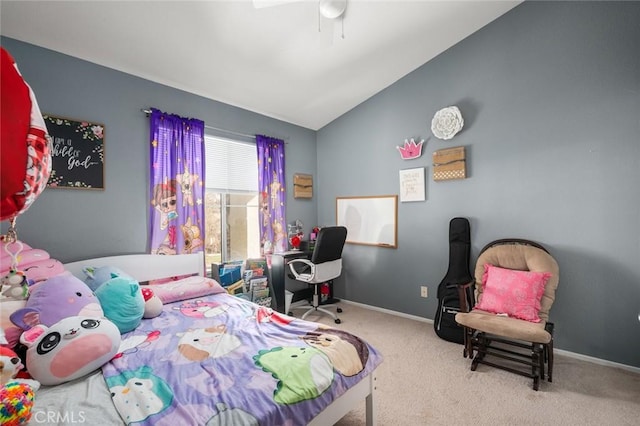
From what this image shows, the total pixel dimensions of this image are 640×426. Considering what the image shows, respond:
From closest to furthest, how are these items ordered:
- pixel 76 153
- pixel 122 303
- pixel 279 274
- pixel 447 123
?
pixel 122 303
pixel 76 153
pixel 447 123
pixel 279 274

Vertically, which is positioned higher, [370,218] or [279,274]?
[370,218]

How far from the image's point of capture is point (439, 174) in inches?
125

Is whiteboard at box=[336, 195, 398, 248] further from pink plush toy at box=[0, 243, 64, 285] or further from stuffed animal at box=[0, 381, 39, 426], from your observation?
stuffed animal at box=[0, 381, 39, 426]

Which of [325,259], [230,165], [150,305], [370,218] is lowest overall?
[150,305]

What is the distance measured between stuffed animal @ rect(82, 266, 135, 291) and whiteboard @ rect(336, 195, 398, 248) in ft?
8.70

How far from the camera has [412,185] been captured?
342 cm

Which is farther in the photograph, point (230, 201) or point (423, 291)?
point (230, 201)

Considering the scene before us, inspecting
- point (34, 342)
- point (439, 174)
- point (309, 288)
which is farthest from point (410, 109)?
point (34, 342)

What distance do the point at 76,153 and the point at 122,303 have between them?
1382 millimetres

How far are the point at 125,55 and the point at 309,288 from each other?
11.0ft

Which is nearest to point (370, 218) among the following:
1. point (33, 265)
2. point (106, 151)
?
point (106, 151)

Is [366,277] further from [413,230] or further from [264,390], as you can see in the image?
[264,390]

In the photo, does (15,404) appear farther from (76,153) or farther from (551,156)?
(551,156)

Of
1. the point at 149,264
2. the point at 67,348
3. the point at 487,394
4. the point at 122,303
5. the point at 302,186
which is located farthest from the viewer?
the point at 302,186
